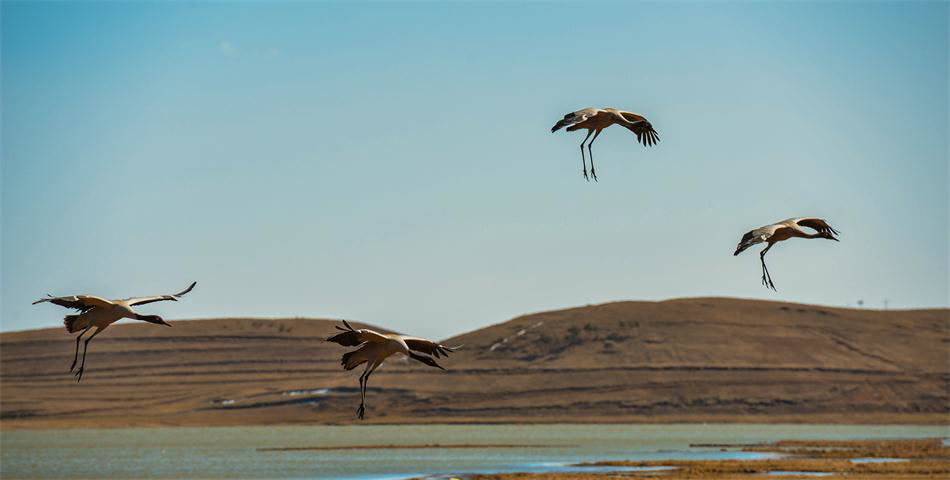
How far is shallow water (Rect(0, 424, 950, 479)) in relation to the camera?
245ft

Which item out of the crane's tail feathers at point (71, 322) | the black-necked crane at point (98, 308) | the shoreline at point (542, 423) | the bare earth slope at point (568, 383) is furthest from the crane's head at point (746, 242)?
the bare earth slope at point (568, 383)

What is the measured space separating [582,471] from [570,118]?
46.5 metres

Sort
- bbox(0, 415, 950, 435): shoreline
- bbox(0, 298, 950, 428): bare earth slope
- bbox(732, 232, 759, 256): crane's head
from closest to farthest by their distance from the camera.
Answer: bbox(732, 232, 759, 256): crane's head, bbox(0, 415, 950, 435): shoreline, bbox(0, 298, 950, 428): bare earth slope

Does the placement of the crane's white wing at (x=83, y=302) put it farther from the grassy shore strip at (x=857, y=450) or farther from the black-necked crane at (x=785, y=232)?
the grassy shore strip at (x=857, y=450)

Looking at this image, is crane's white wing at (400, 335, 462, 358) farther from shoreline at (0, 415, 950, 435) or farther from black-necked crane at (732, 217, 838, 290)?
shoreline at (0, 415, 950, 435)

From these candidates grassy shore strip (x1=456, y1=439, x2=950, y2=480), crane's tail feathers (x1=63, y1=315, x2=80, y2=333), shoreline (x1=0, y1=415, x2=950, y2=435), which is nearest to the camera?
crane's tail feathers (x1=63, y1=315, x2=80, y2=333)

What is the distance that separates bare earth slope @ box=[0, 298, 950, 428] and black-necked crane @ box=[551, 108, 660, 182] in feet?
443

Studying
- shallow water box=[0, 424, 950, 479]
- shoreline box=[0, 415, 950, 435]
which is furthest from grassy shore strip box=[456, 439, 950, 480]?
shoreline box=[0, 415, 950, 435]

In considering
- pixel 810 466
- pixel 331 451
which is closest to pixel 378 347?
pixel 810 466

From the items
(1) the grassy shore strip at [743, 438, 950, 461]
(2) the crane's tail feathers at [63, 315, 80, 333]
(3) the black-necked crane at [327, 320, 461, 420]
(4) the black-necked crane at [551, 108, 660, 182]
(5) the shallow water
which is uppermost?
(4) the black-necked crane at [551, 108, 660, 182]

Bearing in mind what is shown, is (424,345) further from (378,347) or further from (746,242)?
(746,242)

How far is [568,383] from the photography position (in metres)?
169

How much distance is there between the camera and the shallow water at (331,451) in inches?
2943

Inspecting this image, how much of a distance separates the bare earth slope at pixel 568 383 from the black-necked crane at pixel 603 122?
135083 mm
